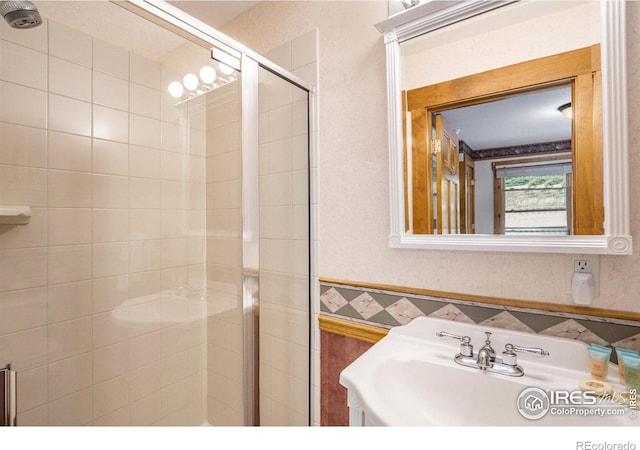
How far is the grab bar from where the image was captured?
0.75 m

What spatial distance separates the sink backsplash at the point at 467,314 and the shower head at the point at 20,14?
1.19 m

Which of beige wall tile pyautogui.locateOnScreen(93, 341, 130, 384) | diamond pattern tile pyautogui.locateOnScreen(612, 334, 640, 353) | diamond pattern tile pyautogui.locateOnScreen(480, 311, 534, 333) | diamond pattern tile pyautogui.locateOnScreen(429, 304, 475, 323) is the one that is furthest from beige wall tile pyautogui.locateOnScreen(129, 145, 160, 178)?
diamond pattern tile pyautogui.locateOnScreen(612, 334, 640, 353)

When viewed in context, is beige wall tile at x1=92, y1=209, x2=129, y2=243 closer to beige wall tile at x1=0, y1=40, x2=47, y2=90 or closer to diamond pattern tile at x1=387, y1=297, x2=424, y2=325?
beige wall tile at x1=0, y1=40, x2=47, y2=90

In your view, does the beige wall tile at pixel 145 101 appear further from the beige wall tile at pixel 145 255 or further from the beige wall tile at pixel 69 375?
the beige wall tile at pixel 69 375

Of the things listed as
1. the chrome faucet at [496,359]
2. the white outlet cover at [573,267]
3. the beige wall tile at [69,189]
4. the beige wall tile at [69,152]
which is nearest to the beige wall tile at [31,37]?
the beige wall tile at [69,152]

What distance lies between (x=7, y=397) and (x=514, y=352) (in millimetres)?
1299

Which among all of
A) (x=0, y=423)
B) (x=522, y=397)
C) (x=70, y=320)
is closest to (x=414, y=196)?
(x=522, y=397)

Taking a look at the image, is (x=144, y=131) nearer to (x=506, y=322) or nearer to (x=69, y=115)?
(x=69, y=115)

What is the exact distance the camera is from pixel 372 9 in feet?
3.89

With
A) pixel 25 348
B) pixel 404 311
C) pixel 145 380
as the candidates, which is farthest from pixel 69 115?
pixel 404 311

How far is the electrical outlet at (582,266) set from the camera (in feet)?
2.77

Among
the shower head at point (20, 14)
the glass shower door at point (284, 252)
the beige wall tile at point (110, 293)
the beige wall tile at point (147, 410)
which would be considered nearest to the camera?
the shower head at point (20, 14)
